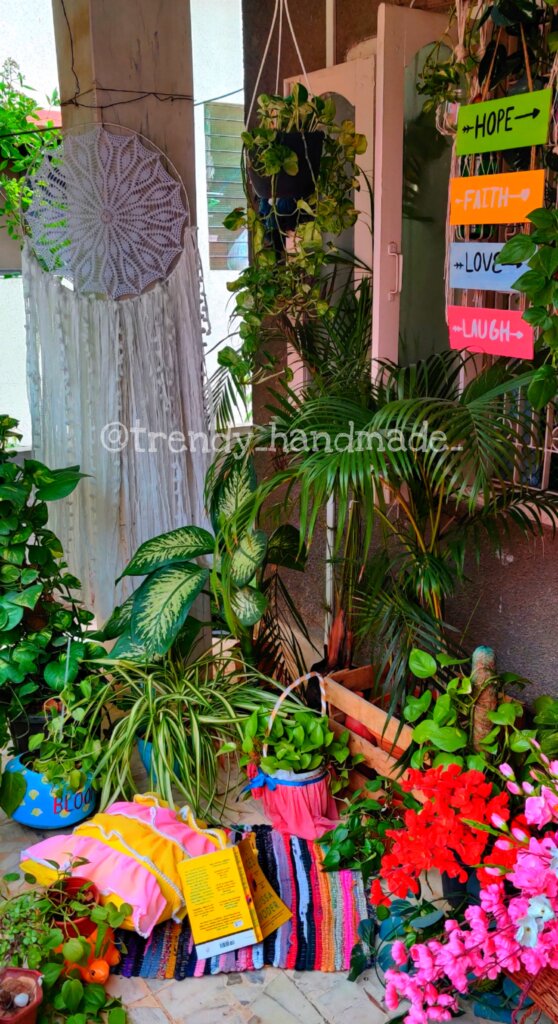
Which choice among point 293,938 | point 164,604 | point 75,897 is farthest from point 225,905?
point 164,604

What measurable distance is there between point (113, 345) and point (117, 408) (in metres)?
0.19

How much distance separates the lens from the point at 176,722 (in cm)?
244

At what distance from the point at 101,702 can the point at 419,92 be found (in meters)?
1.78

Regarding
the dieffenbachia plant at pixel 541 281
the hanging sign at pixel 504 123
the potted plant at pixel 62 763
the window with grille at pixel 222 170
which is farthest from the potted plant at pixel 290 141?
the window with grille at pixel 222 170

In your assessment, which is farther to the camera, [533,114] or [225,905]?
[225,905]

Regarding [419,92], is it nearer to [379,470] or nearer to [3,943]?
[379,470]

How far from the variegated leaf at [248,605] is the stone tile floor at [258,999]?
2.77 ft

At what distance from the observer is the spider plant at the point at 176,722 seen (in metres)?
2.37

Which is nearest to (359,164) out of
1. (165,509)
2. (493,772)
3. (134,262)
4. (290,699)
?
(134,262)

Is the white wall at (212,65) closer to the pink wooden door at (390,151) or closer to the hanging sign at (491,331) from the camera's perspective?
the pink wooden door at (390,151)

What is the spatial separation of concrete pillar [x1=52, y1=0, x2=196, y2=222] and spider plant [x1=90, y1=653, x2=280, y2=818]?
1.52 metres

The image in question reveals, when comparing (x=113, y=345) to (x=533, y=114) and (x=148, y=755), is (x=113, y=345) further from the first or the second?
(x=533, y=114)

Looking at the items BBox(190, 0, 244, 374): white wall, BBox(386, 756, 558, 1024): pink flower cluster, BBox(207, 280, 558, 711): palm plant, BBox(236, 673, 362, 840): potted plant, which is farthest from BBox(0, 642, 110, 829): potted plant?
BBox(190, 0, 244, 374): white wall

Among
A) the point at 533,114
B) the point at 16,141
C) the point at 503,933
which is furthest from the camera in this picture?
the point at 16,141
